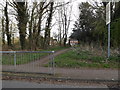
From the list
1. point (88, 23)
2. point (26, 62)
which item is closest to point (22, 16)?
point (26, 62)

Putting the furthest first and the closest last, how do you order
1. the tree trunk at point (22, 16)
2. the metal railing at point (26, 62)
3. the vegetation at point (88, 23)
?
the vegetation at point (88, 23) → the tree trunk at point (22, 16) → the metal railing at point (26, 62)

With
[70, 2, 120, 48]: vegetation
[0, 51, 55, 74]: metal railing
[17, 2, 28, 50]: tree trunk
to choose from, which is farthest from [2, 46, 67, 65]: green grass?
[70, 2, 120, 48]: vegetation

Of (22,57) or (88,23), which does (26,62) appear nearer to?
(22,57)

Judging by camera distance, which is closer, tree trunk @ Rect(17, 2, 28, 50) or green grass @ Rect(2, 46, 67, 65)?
green grass @ Rect(2, 46, 67, 65)

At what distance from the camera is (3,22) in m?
20.7

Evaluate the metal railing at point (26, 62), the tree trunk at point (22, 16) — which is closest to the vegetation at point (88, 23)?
the tree trunk at point (22, 16)

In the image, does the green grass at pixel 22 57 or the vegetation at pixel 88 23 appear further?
the vegetation at pixel 88 23

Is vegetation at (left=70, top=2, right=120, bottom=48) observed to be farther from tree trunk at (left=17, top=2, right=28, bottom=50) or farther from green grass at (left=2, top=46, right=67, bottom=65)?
green grass at (left=2, top=46, right=67, bottom=65)

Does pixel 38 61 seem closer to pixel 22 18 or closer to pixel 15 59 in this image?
pixel 15 59

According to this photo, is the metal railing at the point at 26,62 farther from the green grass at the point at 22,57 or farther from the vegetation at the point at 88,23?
the vegetation at the point at 88,23

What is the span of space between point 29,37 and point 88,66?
13.2 meters

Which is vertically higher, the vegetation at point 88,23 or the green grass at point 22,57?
the vegetation at point 88,23

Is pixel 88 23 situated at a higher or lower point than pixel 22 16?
higher

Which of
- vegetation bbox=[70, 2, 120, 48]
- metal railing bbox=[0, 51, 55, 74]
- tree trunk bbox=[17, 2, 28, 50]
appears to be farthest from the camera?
vegetation bbox=[70, 2, 120, 48]
